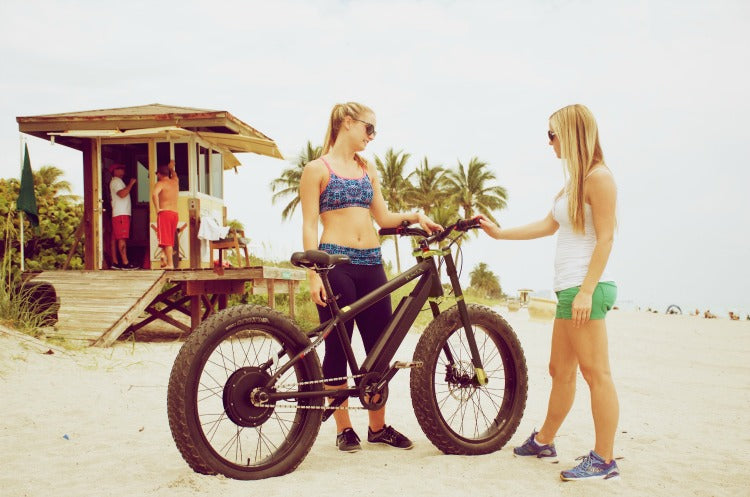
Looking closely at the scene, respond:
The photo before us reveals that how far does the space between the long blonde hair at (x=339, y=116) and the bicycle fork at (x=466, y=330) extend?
829 mm

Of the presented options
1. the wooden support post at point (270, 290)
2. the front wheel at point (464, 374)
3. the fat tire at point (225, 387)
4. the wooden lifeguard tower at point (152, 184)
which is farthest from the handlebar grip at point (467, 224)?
the wooden support post at point (270, 290)

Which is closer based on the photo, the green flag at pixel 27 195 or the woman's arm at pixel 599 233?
the woman's arm at pixel 599 233

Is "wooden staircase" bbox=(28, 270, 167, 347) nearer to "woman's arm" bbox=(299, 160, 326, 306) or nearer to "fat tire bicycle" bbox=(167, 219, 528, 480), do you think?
"fat tire bicycle" bbox=(167, 219, 528, 480)

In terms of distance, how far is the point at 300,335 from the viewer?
3.30m

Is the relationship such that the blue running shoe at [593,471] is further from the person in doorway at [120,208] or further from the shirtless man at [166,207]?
the person in doorway at [120,208]

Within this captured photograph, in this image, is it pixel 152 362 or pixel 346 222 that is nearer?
pixel 346 222

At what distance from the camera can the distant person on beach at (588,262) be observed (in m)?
3.18

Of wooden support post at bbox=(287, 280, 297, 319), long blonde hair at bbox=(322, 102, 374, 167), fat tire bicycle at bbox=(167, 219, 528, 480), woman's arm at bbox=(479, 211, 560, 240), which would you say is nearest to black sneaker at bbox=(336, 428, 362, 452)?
fat tire bicycle at bbox=(167, 219, 528, 480)

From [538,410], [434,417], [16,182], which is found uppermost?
[16,182]

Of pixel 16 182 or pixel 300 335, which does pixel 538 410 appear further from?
pixel 16 182

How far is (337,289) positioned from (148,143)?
378 inches

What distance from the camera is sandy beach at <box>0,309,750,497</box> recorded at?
10.6 ft

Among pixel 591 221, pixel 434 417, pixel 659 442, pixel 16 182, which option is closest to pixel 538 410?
pixel 659 442

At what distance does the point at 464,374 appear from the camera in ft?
12.9
